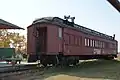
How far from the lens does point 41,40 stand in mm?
19562

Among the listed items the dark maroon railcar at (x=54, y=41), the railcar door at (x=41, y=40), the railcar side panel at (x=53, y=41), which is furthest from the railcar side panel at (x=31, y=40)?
the railcar side panel at (x=53, y=41)

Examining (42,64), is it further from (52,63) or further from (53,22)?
(53,22)

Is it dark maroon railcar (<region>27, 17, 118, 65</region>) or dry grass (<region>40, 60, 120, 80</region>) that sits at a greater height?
dark maroon railcar (<region>27, 17, 118, 65</region>)

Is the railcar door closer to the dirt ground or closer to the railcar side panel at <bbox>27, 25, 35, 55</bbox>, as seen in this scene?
the railcar side panel at <bbox>27, 25, 35, 55</bbox>

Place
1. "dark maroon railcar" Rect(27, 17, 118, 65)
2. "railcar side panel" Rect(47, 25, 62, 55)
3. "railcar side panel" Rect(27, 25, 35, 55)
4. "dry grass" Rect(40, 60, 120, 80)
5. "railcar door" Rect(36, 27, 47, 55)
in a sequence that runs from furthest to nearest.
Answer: "railcar side panel" Rect(27, 25, 35, 55) → "railcar door" Rect(36, 27, 47, 55) → "dark maroon railcar" Rect(27, 17, 118, 65) → "railcar side panel" Rect(47, 25, 62, 55) → "dry grass" Rect(40, 60, 120, 80)

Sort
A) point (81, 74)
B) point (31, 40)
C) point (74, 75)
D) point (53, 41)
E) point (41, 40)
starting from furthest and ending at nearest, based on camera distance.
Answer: point (31, 40) < point (41, 40) < point (53, 41) < point (81, 74) < point (74, 75)

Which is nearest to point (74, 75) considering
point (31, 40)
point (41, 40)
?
point (41, 40)

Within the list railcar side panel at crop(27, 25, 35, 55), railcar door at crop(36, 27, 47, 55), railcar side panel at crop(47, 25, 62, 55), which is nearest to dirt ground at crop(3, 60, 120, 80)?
railcar side panel at crop(47, 25, 62, 55)

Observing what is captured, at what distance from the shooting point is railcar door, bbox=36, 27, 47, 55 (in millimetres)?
19266

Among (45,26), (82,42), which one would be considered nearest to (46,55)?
(45,26)

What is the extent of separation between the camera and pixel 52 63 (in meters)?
20.0

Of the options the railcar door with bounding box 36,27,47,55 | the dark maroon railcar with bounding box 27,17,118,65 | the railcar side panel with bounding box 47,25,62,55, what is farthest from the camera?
the railcar door with bounding box 36,27,47,55

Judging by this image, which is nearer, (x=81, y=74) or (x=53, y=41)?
(x=81, y=74)

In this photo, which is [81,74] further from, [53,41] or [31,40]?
[31,40]
